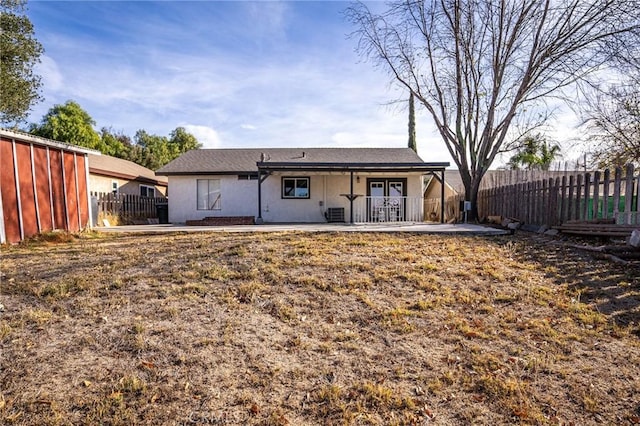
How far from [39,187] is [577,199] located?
43.4 feet

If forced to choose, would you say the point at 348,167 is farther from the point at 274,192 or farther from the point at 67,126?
the point at 67,126

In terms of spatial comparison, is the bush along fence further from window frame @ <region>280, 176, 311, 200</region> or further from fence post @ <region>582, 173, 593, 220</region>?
fence post @ <region>582, 173, 593, 220</region>

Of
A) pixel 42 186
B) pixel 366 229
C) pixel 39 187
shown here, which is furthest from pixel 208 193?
pixel 366 229

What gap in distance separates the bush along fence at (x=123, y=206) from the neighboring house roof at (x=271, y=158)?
6.34 feet

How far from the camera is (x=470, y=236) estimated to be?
8.61m

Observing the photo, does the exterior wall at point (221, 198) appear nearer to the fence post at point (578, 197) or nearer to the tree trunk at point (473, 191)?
the tree trunk at point (473, 191)

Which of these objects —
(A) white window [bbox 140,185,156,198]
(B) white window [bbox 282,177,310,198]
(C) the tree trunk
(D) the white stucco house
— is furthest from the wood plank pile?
(A) white window [bbox 140,185,156,198]

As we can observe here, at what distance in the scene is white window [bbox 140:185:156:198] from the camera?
61.8ft

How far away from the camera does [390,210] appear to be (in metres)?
13.7

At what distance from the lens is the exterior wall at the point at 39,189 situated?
788cm

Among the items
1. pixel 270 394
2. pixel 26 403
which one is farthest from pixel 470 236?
pixel 26 403

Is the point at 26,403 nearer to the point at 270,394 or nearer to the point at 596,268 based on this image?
the point at 270,394

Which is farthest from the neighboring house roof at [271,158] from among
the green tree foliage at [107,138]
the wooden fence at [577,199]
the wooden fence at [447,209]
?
the green tree foliage at [107,138]

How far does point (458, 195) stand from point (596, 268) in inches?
429
